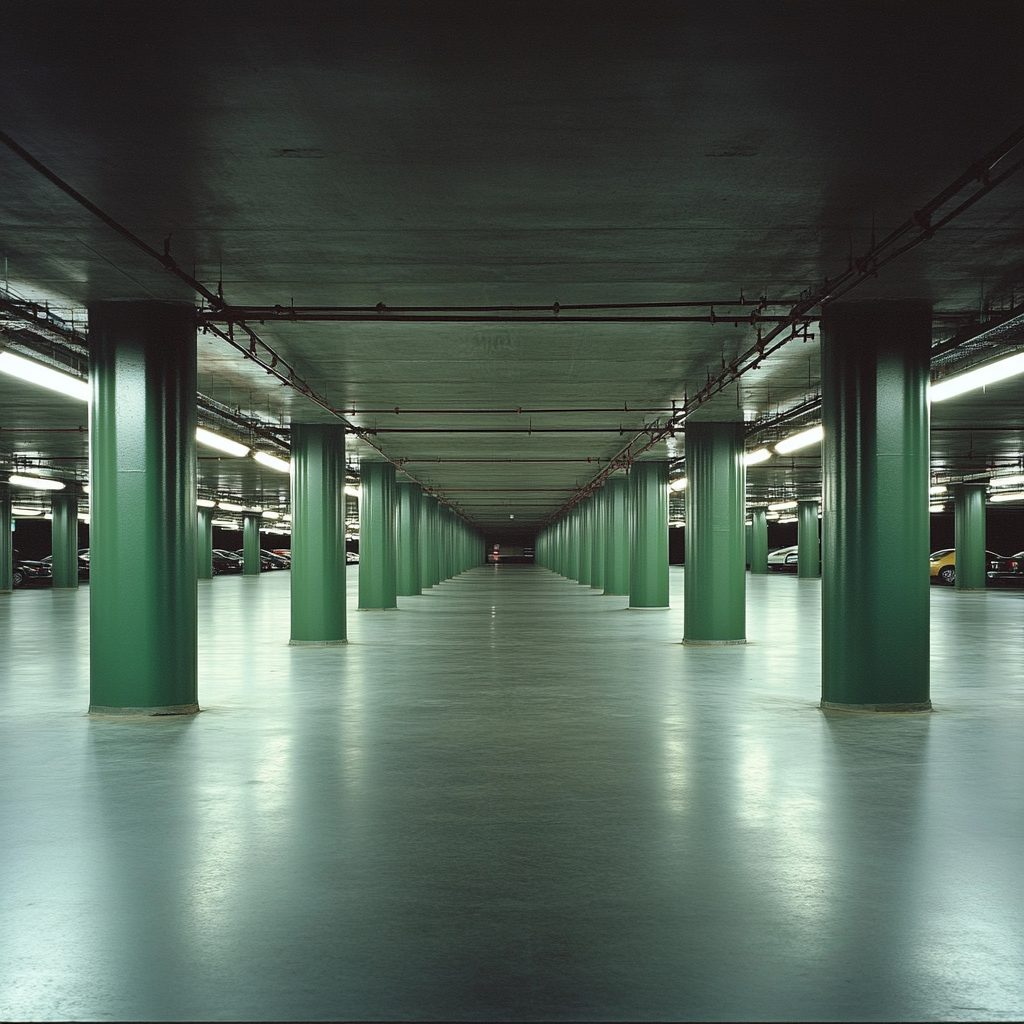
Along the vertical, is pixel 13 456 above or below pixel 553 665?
above

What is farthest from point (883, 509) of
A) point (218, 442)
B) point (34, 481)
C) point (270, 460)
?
point (34, 481)

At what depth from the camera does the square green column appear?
53.1 feet

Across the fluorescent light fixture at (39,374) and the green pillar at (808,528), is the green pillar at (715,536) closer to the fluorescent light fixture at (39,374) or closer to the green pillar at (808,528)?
the fluorescent light fixture at (39,374)

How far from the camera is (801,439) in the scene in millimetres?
15125

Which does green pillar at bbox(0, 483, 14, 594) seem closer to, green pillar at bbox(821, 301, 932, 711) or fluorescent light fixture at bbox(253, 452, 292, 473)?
fluorescent light fixture at bbox(253, 452, 292, 473)

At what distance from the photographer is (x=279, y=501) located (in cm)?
4547

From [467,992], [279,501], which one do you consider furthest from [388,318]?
[279,501]

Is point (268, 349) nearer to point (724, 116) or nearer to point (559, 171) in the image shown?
point (559, 171)

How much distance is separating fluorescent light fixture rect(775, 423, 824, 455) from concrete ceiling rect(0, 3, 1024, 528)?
3247 millimetres

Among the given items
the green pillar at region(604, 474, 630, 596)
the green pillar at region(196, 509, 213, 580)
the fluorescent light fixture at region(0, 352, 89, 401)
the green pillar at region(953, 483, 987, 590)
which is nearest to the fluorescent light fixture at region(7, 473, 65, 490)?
the green pillar at region(604, 474, 630, 596)

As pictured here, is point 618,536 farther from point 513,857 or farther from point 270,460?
point 513,857

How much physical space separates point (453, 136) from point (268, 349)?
19.8 ft

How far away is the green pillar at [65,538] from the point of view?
3825cm

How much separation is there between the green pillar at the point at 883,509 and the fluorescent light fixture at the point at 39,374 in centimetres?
729
